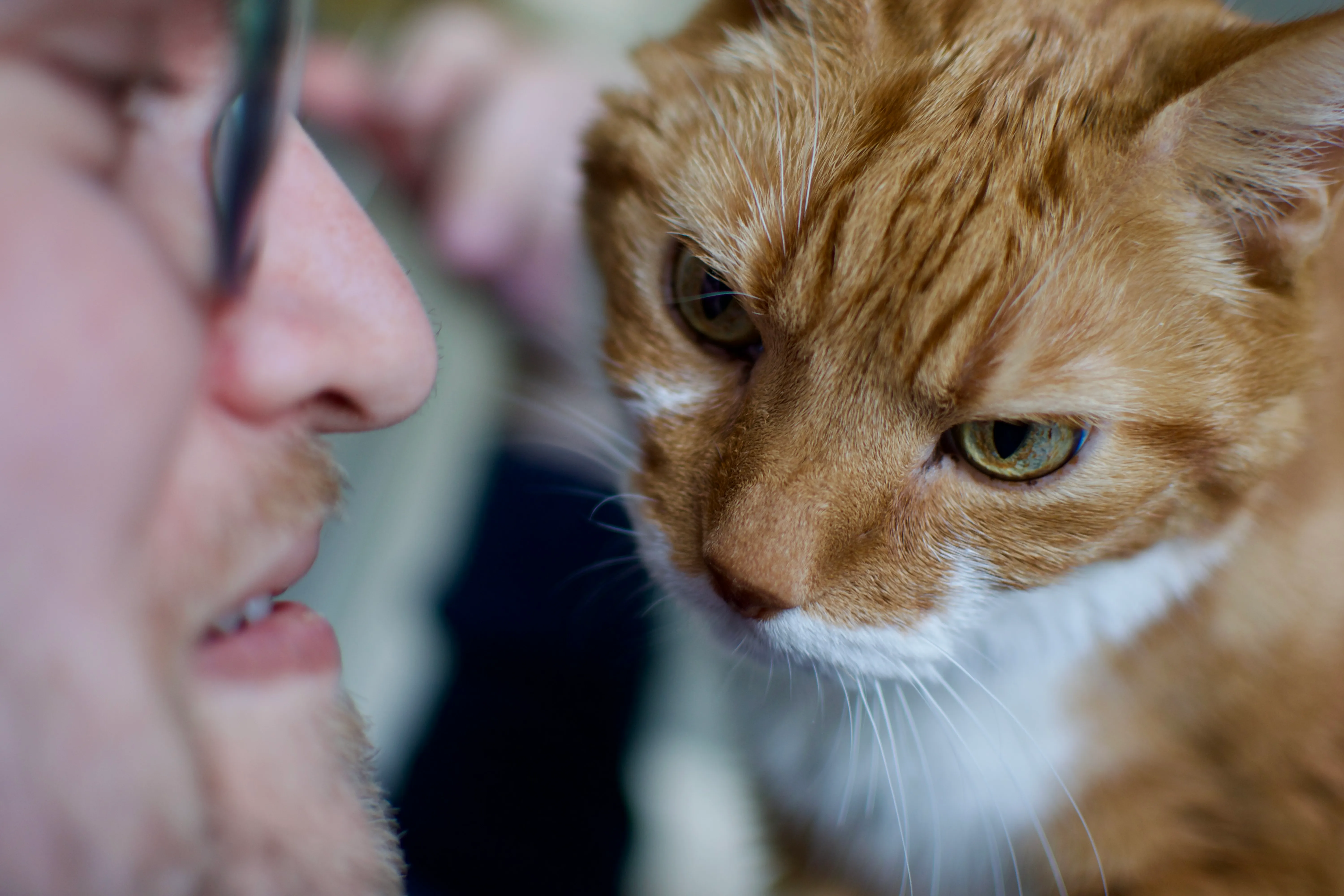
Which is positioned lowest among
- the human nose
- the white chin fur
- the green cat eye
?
the white chin fur

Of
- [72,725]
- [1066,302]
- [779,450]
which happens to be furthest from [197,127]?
[1066,302]

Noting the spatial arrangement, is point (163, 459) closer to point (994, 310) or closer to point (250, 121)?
point (250, 121)

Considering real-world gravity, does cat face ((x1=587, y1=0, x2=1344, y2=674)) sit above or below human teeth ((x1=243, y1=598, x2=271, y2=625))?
above

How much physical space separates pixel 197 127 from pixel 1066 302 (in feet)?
2.25

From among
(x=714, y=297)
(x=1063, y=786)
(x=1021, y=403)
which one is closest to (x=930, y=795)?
(x=1063, y=786)

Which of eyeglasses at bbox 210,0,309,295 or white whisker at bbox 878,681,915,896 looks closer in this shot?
eyeglasses at bbox 210,0,309,295

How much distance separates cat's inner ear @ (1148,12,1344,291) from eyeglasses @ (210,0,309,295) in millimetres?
704

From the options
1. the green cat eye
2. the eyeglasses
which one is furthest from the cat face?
the eyeglasses

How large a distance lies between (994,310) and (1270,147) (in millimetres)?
263

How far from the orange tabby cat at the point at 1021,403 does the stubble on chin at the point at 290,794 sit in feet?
1.23

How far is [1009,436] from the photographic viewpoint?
0.90m

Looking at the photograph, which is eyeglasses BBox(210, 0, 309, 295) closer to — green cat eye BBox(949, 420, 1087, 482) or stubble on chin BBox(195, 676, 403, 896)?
stubble on chin BBox(195, 676, 403, 896)

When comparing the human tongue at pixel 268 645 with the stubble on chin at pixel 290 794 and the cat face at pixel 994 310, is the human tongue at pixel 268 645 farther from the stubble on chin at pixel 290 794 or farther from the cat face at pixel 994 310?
the cat face at pixel 994 310

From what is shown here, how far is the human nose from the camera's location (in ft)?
2.10
